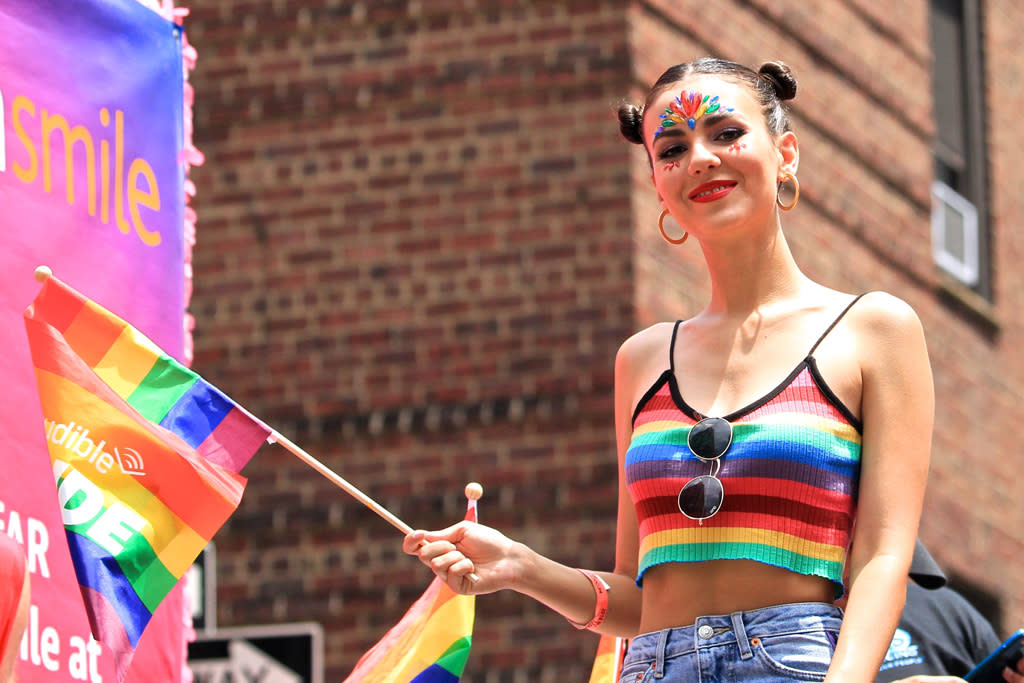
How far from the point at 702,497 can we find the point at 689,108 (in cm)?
74

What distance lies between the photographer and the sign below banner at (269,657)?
6797mm

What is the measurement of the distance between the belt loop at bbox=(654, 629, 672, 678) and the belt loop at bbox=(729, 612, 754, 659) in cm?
13

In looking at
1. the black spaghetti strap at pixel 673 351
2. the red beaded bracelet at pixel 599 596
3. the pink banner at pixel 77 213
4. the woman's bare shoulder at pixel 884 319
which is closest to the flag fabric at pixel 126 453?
the pink banner at pixel 77 213

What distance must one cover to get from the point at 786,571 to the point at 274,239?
6.49 m

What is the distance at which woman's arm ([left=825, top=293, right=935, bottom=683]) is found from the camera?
3377mm

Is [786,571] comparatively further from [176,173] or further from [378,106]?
[378,106]

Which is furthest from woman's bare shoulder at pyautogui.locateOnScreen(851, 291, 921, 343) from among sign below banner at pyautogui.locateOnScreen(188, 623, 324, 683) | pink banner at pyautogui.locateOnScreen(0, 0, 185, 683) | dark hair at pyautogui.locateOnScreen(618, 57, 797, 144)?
sign below banner at pyautogui.locateOnScreen(188, 623, 324, 683)

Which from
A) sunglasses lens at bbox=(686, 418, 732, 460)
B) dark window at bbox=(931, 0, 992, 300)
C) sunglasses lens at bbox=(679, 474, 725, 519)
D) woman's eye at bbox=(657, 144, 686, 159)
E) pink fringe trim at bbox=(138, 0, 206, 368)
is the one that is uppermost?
dark window at bbox=(931, 0, 992, 300)

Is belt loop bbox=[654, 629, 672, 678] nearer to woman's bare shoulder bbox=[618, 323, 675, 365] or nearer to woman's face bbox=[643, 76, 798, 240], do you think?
woman's bare shoulder bbox=[618, 323, 675, 365]

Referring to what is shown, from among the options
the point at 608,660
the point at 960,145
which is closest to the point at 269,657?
the point at 608,660

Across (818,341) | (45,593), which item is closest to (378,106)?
(45,593)

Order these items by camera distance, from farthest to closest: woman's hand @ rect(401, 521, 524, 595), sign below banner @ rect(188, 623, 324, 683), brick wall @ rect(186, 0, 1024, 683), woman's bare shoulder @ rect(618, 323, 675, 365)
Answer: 1. brick wall @ rect(186, 0, 1024, 683)
2. sign below banner @ rect(188, 623, 324, 683)
3. woman's bare shoulder @ rect(618, 323, 675, 365)
4. woman's hand @ rect(401, 521, 524, 595)

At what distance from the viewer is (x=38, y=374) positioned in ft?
13.4

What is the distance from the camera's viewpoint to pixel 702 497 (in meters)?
3.44
